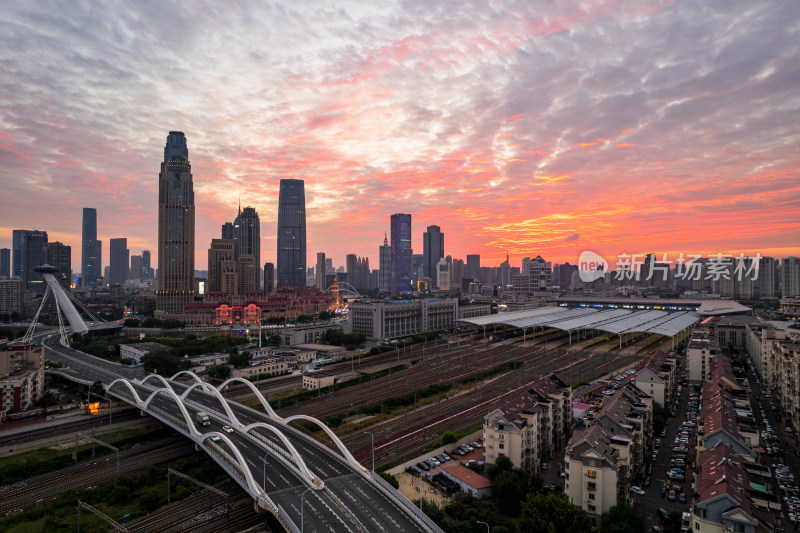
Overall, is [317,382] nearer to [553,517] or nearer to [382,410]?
[382,410]

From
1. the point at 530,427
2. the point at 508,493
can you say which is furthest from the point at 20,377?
the point at 530,427

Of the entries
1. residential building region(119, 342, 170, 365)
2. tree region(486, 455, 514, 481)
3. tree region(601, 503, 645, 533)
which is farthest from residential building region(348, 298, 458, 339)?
tree region(601, 503, 645, 533)

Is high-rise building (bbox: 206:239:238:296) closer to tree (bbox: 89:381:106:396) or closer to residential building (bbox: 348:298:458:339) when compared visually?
residential building (bbox: 348:298:458:339)

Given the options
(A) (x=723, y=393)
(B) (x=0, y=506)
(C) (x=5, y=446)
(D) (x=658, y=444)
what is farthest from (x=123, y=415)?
(A) (x=723, y=393)

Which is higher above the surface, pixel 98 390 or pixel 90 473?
pixel 98 390

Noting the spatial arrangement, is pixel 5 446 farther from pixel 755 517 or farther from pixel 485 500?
pixel 755 517

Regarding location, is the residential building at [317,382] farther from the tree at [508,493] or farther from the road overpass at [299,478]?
the tree at [508,493]
